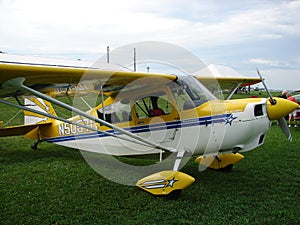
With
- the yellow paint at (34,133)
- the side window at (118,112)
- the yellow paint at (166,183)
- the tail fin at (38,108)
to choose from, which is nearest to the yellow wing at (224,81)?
the side window at (118,112)

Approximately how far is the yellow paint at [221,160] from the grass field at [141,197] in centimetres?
15

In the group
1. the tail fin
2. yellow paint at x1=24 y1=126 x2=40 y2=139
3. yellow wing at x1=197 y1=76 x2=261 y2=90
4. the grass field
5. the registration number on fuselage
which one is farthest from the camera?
yellow paint at x1=24 y1=126 x2=40 y2=139

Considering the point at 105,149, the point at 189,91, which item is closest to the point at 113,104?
the point at 105,149

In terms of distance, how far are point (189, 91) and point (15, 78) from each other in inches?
103

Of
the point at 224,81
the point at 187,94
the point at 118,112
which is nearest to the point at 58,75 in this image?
the point at 118,112

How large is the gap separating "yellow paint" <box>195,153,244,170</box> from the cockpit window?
1449 millimetres

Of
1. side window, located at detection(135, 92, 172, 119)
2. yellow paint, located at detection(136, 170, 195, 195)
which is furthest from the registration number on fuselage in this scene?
yellow paint, located at detection(136, 170, 195, 195)

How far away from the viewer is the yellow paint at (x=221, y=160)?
5.72 meters

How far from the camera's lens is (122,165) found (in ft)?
21.2

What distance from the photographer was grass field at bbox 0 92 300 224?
3.77 meters

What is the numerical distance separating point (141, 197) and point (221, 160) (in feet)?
6.65

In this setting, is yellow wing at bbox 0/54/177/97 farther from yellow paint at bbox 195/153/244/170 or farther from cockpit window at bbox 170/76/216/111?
yellow paint at bbox 195/153/244/170

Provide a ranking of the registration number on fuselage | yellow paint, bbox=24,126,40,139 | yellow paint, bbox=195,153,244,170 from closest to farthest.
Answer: yellow paint, bbox=195,153,244,170, the registration number on fuselage, yellow paint, bbox=24,126,40,139

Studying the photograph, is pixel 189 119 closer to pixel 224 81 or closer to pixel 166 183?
pixel 166 183
